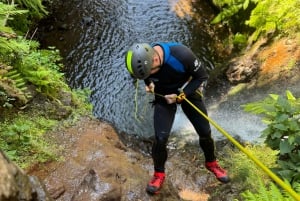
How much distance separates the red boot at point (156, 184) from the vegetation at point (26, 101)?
1.42 m

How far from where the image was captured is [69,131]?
22.0ft

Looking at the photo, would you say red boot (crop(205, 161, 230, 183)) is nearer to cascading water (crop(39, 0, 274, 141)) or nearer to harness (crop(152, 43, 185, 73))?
harness (crop(152, 43, 185, 73))

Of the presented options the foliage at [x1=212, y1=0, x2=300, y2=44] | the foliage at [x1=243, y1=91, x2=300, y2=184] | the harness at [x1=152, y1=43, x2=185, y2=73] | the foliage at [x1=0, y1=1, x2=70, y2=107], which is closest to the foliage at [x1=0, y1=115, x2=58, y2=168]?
the foliage at [x1=0, y1=1, x2=70, y2=107]

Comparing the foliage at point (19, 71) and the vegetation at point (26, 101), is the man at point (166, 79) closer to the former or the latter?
the vegetation at point (26, 101)

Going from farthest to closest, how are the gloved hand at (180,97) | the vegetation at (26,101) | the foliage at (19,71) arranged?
the foliage at (19,71) → the vegetation at (26,101) → the gloved hand at (180,97)

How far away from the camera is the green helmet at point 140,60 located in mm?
4543

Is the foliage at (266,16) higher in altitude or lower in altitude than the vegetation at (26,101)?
higher

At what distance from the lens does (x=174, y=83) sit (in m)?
5.02

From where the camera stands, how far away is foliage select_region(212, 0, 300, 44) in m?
9.15

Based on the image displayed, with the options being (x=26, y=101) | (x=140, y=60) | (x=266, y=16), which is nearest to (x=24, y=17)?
(x=26, y=101)

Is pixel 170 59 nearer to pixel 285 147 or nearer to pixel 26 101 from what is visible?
pixel 285 147

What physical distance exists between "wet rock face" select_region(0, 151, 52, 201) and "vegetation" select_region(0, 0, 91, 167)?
1555mm

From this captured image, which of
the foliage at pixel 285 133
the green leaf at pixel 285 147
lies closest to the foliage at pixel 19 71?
the foliage at pixel 285 133

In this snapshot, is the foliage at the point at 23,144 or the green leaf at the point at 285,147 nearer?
the green leaf at the point at 285,147
